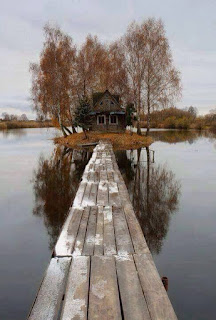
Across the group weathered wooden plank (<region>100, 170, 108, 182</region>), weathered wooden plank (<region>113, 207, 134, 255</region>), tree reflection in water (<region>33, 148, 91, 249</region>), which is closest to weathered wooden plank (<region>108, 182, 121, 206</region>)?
weathered wooden plank (<region>113, 207, 134, 255</region>)

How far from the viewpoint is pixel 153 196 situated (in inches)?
379

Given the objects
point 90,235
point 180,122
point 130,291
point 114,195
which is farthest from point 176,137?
point 130,291

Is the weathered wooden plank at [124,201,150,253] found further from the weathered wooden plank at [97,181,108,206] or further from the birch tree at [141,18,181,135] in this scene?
the birch tree at [141,18,181,135]

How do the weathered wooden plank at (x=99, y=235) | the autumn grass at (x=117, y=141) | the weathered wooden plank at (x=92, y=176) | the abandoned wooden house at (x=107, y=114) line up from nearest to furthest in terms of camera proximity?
the weathered wooden plank at (x=99, y=235) < the weathered wooden plank at (x=92, y=176) < the autumn grass at (x=117, y=141) < the abandoned wooden house at (x=107, y=114)

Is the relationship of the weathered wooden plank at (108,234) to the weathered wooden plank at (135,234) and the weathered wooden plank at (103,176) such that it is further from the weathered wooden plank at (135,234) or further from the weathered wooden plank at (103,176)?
the weathered wooden plank at (103,176)

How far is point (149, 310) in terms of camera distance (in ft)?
8.47

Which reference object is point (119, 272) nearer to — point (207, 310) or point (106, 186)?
point (207, 310)

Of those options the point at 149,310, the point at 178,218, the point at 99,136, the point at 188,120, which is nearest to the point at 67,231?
the point at 149,310

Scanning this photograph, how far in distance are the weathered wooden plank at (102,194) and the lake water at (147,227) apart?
1.33m

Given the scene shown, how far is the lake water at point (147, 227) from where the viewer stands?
14.2 ft

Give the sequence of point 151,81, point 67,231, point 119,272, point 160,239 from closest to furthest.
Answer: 1. point 119,272
2. point 67,231
3. point 160,239
4. point 151,81

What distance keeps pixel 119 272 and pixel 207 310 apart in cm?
179

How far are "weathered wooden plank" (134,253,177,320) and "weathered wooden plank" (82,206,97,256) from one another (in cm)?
74

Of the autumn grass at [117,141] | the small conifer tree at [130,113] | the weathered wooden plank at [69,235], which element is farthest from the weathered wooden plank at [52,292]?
the small conifer tree at [130,113]
